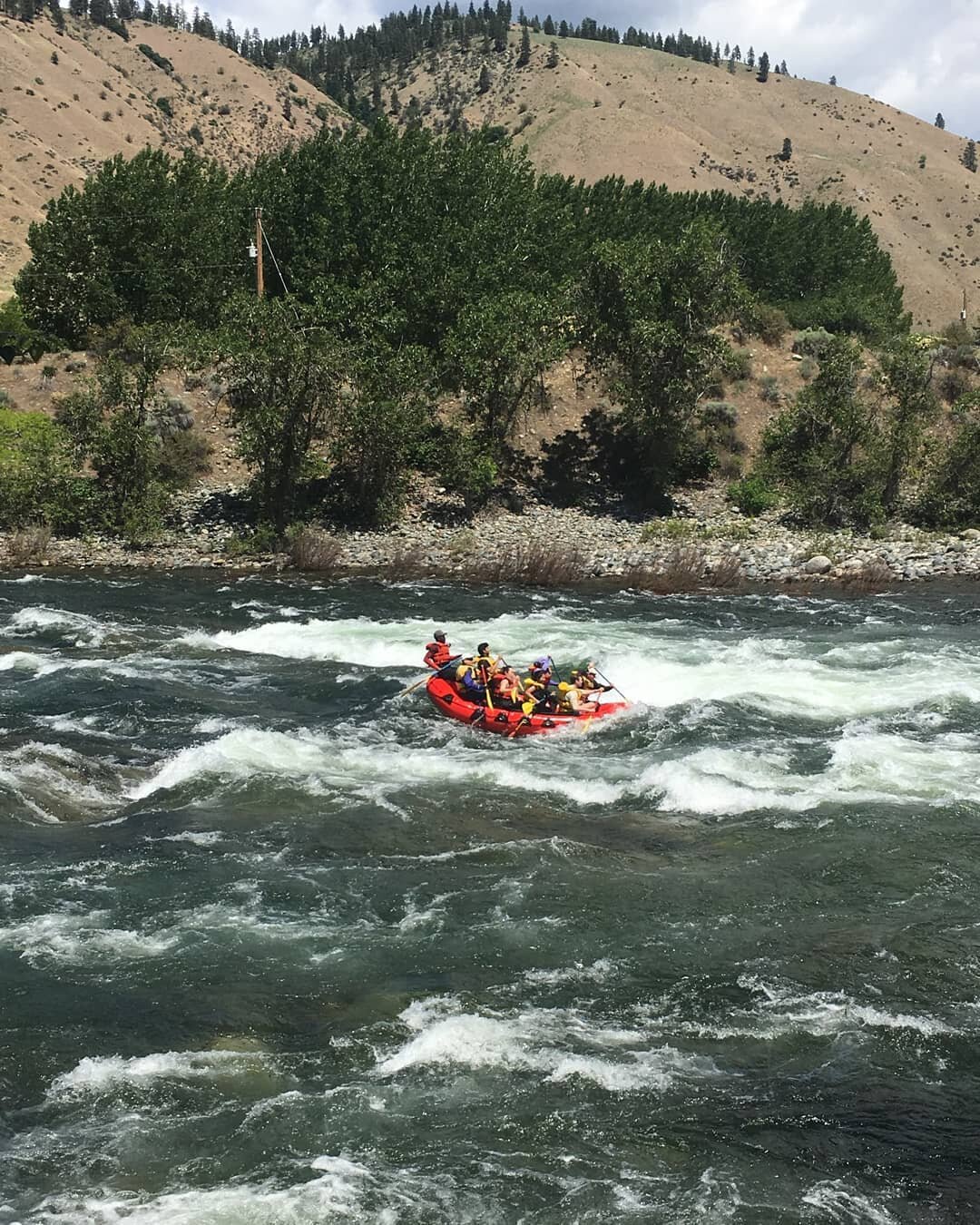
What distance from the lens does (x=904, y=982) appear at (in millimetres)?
9852

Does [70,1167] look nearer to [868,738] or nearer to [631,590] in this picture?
[868,738]

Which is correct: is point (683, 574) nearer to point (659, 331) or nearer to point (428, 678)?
point (659, 331)

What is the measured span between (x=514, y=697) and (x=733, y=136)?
147691mm

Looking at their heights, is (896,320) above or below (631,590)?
above

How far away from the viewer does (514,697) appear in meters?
17.3

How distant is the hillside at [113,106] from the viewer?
8638cm

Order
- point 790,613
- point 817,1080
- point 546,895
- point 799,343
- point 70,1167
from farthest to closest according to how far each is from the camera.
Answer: point 799,343, point 790,613, point 546,895, point 817,1080, point 70,1167

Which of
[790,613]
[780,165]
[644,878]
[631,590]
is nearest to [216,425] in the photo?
[631,590]

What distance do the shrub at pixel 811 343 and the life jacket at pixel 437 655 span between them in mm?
34318

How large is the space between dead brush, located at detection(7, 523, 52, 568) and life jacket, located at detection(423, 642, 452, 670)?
15.1 m

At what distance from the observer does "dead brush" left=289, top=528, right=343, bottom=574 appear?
3002 cm

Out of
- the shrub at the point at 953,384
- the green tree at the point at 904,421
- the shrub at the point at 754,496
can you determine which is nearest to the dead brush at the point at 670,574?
the shrub at the point at 754,496

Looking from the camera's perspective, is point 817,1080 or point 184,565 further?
point 184,565

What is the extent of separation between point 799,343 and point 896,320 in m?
9.13
